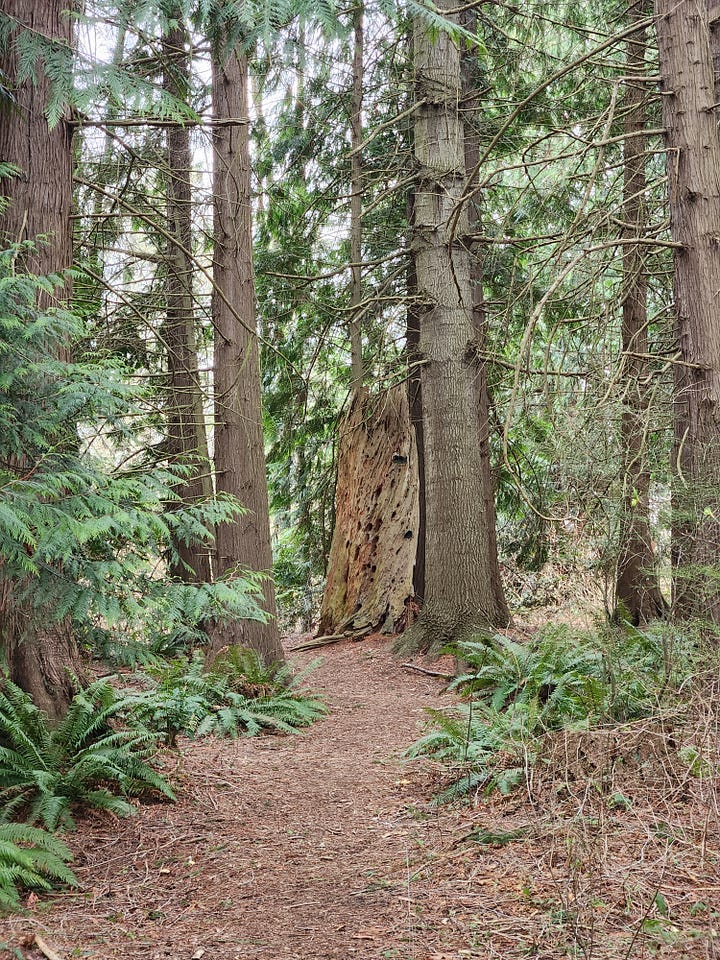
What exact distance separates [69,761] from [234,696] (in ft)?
8.77

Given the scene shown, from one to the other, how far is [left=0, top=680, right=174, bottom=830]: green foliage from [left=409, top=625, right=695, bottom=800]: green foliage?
1.95 meters

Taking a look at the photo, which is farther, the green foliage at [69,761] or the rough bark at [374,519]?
the rough bark at [374,519]

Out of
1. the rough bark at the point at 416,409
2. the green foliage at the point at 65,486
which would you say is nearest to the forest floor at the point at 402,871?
the green foliage at the point at 65,486

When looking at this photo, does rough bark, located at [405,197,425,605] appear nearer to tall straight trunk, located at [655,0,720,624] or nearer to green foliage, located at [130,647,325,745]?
green foliage, located at [130,647,325,745]

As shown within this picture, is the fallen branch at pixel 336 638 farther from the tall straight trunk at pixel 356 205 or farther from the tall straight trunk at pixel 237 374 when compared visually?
the tall straight trunk at pixel 356 205

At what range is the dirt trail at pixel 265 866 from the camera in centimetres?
349

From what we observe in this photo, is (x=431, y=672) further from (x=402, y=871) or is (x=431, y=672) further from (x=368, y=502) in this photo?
(x=402, y=871)

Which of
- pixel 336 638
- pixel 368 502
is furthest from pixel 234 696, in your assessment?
pixel 368 502

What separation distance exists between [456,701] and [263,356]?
19.9 ft

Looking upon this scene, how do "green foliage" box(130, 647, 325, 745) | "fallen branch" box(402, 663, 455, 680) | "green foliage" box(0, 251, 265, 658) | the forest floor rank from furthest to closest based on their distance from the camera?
1. "fallen branch" box(402, 663, 455, 680)
2. "green foliage" box(130, 647, 325, 745)
3. "green foliage" box(0, 251, 265, 658)
4. the forest floor

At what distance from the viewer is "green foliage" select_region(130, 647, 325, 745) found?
6844mm

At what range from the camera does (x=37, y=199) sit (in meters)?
4.98

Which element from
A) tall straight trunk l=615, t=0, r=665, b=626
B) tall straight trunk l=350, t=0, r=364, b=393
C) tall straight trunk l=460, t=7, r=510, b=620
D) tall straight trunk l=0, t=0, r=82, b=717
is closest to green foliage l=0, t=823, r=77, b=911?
tall straight trunk l=0, t=0, r=82, b=717

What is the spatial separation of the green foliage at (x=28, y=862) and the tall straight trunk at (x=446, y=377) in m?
5.39
